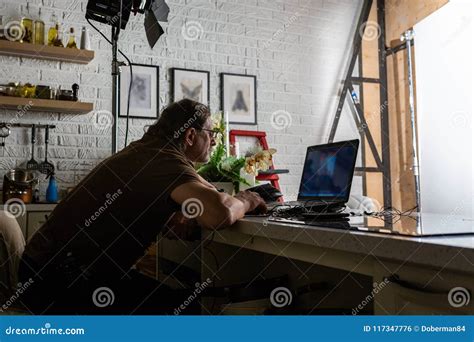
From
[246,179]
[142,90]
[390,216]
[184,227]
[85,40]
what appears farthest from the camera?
[142,90]

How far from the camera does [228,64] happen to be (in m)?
4.11

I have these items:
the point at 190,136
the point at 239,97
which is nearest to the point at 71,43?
the point at 239,97

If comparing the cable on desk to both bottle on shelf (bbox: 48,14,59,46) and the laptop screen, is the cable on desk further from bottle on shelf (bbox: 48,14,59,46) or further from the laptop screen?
bottle on shelf (bbox: 48,14,59,46)

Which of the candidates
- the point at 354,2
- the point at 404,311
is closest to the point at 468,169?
the point at 354,2

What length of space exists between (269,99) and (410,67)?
1300mm

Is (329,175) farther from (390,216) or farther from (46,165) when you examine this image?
(46,165)

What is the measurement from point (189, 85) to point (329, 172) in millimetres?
2354

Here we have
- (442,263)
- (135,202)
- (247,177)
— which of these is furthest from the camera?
(247,177)

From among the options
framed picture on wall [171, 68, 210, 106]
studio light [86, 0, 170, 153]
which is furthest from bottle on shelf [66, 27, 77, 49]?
studio light [86, 0, 170, 153]

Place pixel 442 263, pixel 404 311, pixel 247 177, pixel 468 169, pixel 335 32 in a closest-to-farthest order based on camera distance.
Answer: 1. pixel 442 263
2. pixel 404 311
3. pixel 247 177
4. pixel 468 169
5. pixel 335 32

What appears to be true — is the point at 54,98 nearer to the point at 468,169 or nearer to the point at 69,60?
the point at 69,60

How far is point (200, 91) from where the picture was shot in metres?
3.98

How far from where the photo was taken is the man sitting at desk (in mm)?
1512

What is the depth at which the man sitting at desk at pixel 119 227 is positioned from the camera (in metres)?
1.51
